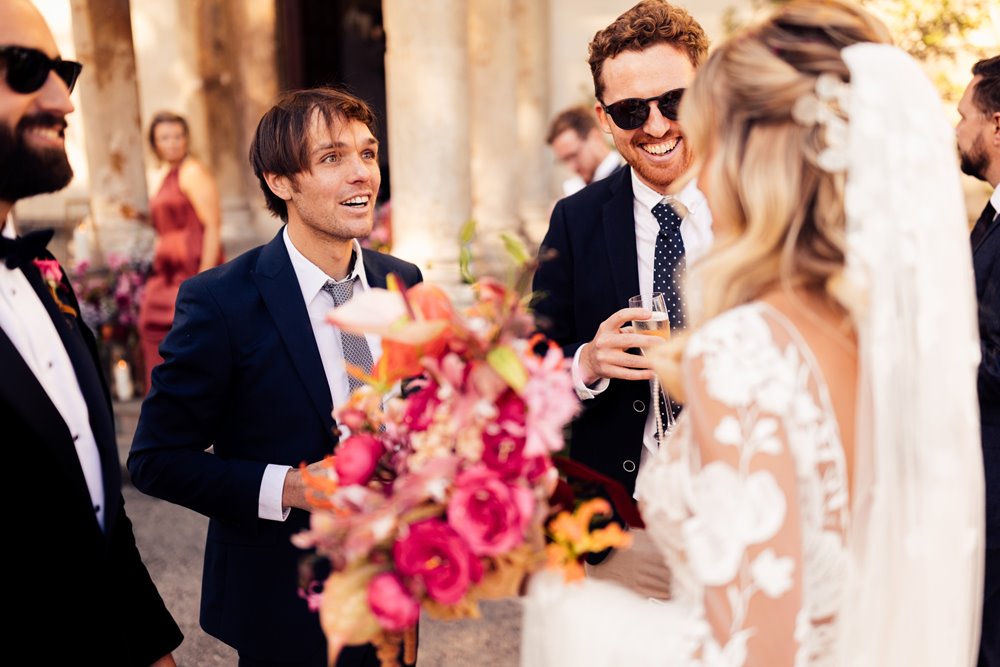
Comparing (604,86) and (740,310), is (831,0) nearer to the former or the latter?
(740,310)

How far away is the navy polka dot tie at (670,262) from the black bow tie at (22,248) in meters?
1.64

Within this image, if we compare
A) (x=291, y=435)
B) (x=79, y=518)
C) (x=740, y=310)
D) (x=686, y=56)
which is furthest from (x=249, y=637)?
(x=686, y=56)

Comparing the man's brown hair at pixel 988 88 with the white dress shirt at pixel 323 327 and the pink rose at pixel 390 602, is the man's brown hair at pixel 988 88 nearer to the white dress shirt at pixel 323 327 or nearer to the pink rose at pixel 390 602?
the white dress shirt at pixel 323 327

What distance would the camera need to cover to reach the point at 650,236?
2.84m

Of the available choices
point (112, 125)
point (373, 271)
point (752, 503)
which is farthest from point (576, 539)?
point (112, 125)

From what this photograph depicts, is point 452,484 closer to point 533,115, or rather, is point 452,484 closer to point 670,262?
point 670,262

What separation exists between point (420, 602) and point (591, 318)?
144cm

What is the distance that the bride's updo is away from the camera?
156 centimetres

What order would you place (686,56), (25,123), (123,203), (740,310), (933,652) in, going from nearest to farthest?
(740,310), (933,652), (25,123), (686,56), (123,203)

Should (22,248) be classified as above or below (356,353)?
above

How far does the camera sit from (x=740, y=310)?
155 centimetres

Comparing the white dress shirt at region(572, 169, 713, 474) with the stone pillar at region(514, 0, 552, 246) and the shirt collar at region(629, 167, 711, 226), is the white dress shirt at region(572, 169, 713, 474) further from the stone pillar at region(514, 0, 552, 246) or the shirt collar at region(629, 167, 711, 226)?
the stone pillar at region(514, 0, 552, 246)

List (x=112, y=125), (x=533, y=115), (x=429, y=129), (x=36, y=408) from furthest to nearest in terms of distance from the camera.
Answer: (x=533, y=115), (x=112, y=125), (x=429, y=129), (x=36, y=408)

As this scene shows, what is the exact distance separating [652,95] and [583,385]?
0.87 m
